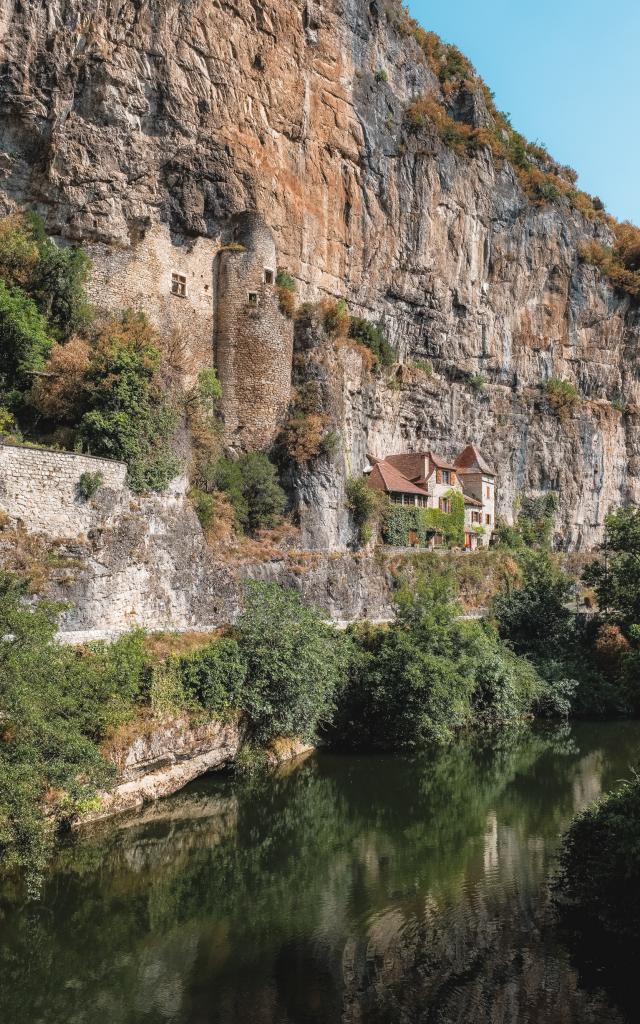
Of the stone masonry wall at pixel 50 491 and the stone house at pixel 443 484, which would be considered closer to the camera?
the stone masonry wall at pixel 50 491

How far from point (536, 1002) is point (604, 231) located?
185 feet

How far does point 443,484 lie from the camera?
4100 centimetres

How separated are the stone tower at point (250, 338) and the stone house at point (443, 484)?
758cm

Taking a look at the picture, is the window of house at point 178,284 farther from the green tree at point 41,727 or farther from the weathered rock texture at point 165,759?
the weathered rock texture at point 165,759

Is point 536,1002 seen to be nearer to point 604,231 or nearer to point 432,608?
point 432,608

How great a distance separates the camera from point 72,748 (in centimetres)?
1547

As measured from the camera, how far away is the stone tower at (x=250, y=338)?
3328 centimetres

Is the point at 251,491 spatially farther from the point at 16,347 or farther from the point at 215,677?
the point at 215,677

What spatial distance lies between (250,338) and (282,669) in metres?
16.8

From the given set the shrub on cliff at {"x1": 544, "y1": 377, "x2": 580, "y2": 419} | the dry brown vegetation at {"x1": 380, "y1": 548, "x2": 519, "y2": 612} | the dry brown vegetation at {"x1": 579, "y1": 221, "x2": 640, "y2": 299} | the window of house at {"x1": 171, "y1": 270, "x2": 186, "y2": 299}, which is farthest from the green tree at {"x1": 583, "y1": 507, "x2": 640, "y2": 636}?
the dry brown vegetation at {"x1": 579, "y1": 221, "x2": 640, "y2": 299}

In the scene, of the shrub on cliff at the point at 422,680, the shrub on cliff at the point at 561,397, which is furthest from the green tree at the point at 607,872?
the shrub on cliff at the point at 561,397

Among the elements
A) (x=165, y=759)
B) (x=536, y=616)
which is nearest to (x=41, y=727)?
(x=165, y=759)

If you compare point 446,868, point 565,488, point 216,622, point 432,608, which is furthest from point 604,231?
point 446,868

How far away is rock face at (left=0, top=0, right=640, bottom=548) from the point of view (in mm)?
29719
